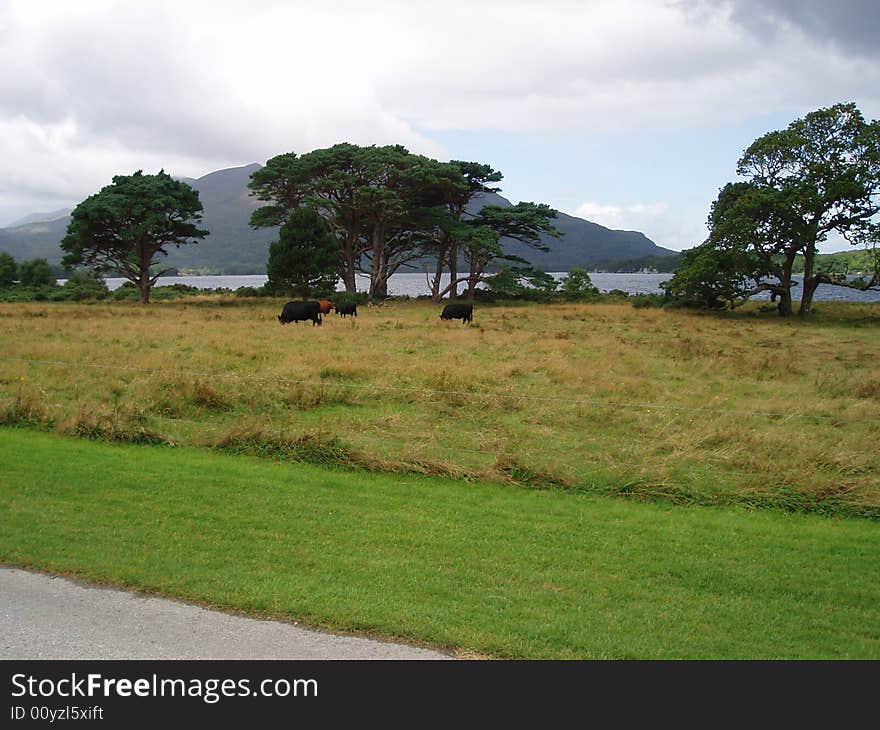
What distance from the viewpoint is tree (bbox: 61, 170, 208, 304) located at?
46.6 meters

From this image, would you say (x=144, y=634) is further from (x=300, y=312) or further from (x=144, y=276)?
(x=144, y=276)

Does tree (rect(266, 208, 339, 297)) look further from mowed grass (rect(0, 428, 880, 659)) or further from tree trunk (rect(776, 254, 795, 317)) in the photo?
mowed grass (rect(0, 428, 880, 659))

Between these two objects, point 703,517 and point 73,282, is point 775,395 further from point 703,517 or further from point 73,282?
point 73,282

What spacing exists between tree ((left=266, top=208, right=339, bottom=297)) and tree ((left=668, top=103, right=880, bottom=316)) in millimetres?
24385

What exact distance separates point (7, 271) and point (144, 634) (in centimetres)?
7778

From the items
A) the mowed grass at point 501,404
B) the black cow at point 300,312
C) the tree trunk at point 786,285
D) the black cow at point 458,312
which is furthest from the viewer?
the tree trunk at point 786,285

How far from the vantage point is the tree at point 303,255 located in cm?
5131

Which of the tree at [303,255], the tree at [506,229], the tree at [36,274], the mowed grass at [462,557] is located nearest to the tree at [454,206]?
the tree at [506,229]

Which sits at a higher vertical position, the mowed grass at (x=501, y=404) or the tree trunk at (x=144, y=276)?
the tree trunk at (x=144, y=276)

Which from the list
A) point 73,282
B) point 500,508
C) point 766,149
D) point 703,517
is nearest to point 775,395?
point 703,517

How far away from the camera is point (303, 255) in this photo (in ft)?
169

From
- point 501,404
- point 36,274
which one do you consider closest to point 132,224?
point 36,274

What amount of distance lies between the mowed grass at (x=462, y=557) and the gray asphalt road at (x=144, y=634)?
204 millimetres

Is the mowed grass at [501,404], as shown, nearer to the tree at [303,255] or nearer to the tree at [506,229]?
the tree at [303,255]
